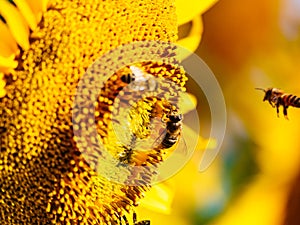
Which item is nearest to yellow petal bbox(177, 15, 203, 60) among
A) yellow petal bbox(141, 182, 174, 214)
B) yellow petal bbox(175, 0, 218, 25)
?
yellow petal bbox(175, 0, 218, 25)

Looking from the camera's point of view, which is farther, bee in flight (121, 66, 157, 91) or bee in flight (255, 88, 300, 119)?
bee in flight (255, 88, 300, 119)

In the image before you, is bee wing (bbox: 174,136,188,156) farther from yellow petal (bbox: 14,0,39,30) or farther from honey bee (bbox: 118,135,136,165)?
yellow petal (bbox: 14,0,39,30)

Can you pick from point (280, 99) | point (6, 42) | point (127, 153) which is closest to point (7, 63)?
point (6, 42)

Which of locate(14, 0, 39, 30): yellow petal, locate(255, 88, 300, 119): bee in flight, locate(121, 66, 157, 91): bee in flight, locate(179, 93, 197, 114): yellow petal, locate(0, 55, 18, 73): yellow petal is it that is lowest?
locate(0, 55, 18, 73): yellow petal

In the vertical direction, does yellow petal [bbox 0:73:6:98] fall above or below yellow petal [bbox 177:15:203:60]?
below

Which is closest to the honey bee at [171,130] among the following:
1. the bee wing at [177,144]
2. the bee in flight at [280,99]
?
the bee wing at [177,144]

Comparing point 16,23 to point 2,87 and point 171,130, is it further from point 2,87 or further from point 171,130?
point 171,130

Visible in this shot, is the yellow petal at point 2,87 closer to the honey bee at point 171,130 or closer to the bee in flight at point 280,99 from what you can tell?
the honey bee at point 171,130
